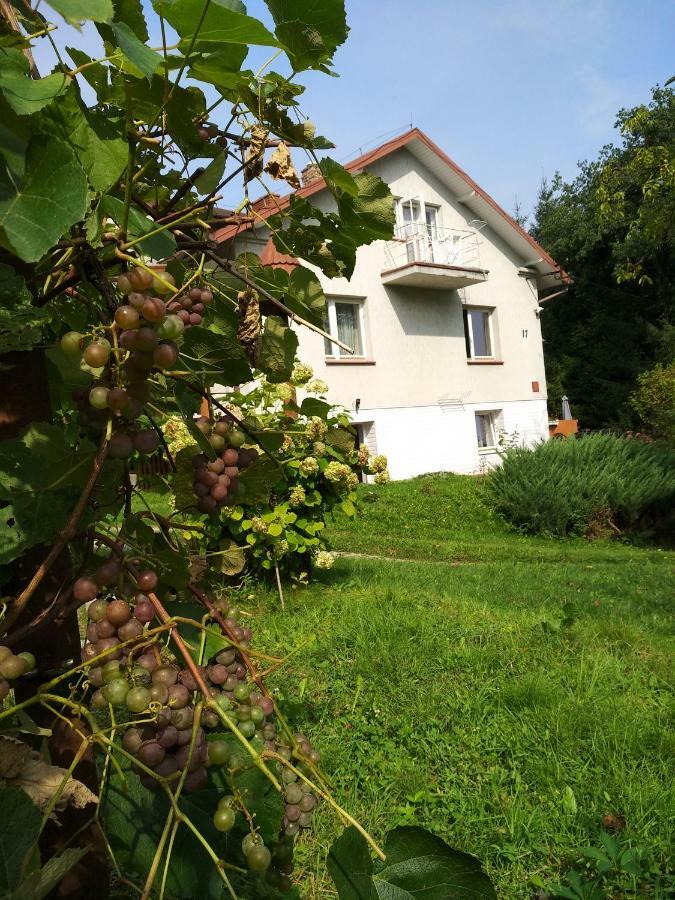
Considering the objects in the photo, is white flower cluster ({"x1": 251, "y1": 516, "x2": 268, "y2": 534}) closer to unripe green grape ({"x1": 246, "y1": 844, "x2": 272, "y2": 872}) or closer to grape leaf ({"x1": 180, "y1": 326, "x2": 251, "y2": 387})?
grape leaf ({"x1": 180, "y1": 326, "x2": 251, "y2": 387})

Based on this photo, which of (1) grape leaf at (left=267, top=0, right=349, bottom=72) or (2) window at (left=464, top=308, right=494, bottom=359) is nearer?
(1) grape leaf at (left=267, top=0, right=349, bottom=72)

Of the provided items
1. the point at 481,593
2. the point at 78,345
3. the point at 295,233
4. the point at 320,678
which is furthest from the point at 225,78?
the point at 481,593

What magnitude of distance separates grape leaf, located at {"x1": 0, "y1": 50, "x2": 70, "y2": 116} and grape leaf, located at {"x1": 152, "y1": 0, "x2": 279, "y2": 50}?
0.19 metres

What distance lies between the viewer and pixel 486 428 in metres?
16.6

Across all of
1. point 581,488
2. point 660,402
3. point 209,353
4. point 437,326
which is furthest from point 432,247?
point 209,353

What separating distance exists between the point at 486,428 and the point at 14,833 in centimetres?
1653

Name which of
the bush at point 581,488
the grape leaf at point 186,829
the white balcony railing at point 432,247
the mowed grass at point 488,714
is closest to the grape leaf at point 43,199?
the grape leaf at point 186,829

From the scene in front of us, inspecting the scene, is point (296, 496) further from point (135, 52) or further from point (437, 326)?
point (437, 326)

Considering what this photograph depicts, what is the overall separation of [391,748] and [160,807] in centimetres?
209

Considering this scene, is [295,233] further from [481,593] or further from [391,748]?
[481,593]

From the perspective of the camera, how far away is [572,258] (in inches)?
1137

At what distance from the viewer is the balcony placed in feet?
45.3

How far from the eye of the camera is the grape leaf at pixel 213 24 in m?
0.76

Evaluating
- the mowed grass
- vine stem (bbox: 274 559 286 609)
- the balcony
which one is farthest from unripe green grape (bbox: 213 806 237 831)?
the balcony
